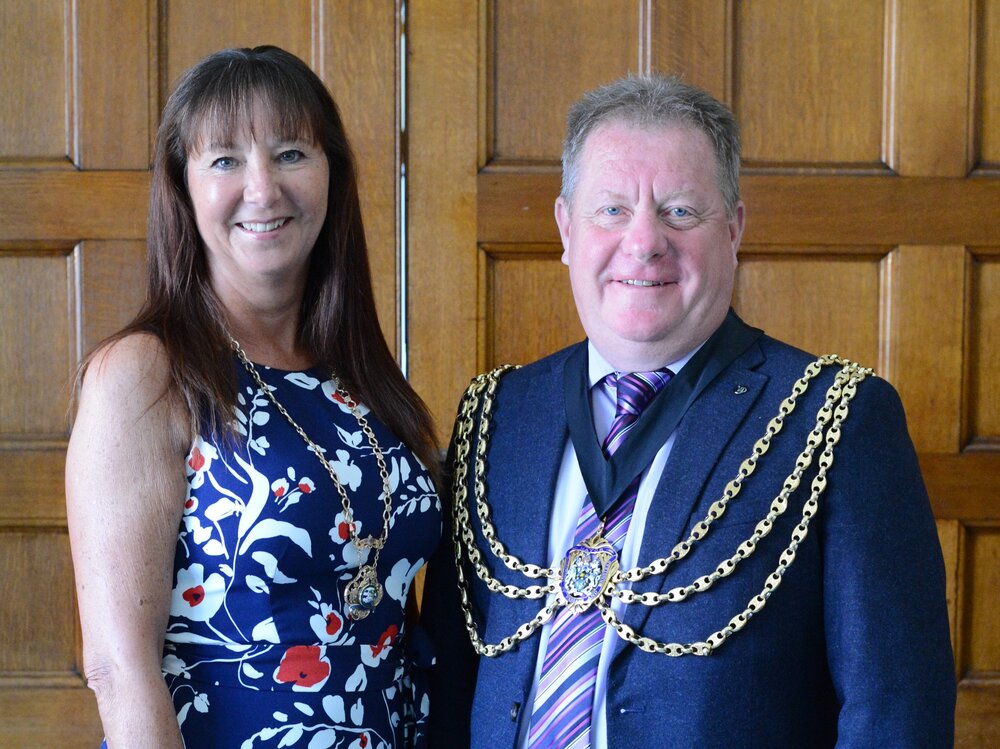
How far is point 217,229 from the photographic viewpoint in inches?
63.5

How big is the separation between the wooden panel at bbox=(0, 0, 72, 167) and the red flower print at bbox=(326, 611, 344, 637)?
1.31m

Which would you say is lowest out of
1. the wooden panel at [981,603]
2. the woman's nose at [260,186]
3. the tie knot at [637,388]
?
the wooden panel at [981,603]

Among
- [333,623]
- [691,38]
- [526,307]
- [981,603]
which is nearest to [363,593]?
[333,623]

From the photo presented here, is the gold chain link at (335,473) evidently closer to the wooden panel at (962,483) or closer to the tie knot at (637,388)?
the tie knot at (637,388)

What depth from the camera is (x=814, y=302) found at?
95.6 inches

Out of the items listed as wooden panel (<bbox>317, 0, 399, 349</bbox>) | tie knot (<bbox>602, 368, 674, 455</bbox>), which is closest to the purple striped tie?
tie knot (<bbox>602, 368, 674, 455</bbox>)

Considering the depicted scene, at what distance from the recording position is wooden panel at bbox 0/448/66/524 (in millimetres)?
2377

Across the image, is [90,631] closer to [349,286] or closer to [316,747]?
[316,747]

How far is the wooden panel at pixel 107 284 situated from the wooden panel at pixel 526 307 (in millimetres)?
745

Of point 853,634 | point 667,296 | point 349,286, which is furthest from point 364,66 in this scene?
point 853,634

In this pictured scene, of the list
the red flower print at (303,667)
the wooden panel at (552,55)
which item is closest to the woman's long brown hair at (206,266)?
the red flower print at (303,667)

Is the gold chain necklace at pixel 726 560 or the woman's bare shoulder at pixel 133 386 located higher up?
the woman's bare shoulder at pixel 133 386

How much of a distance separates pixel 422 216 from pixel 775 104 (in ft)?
2.61

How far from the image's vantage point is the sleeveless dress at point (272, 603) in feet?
4.89
